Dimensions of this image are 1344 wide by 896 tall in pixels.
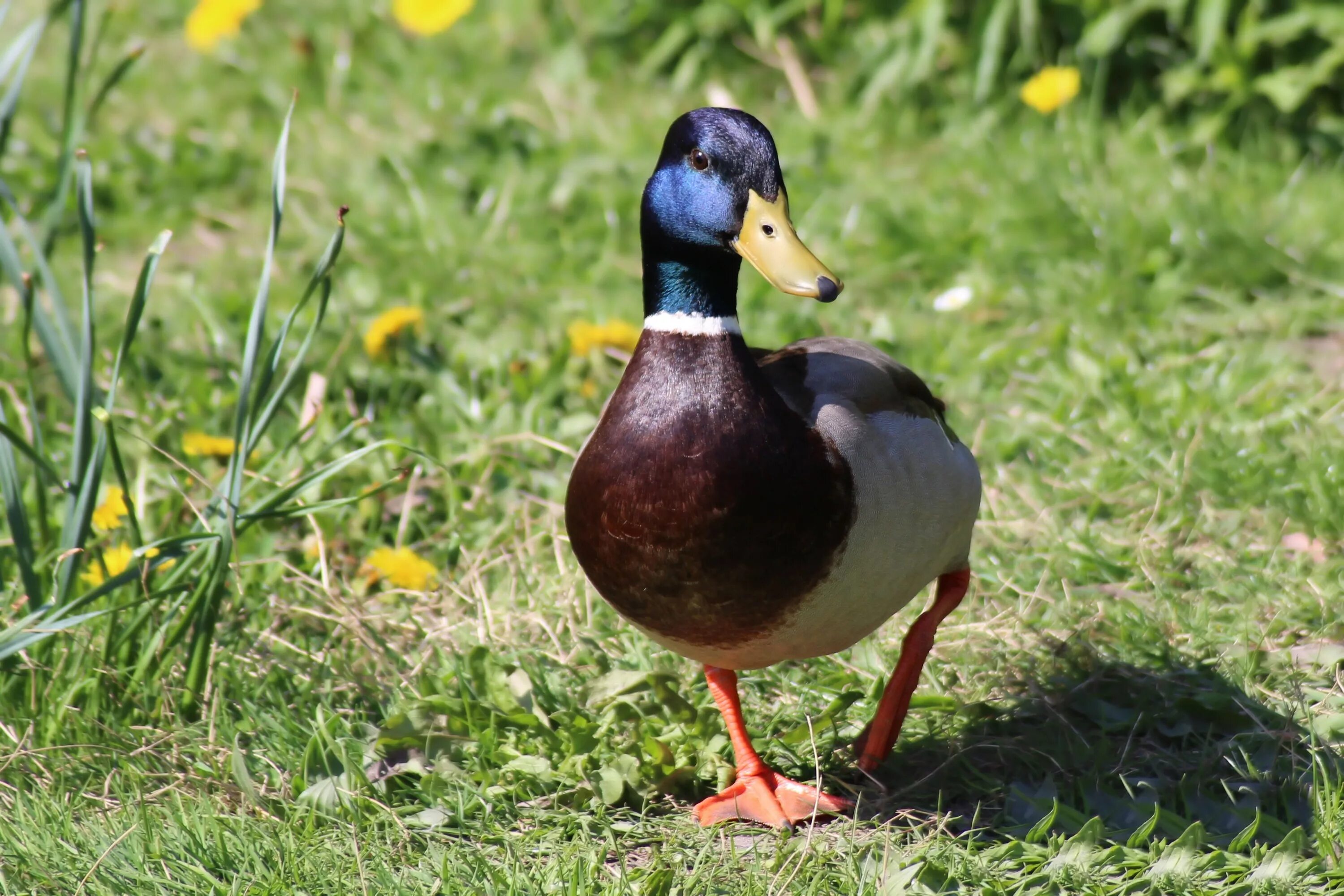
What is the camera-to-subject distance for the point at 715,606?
2.19m

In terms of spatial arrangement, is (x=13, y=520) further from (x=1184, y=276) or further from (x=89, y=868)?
(x=1184, y=276)

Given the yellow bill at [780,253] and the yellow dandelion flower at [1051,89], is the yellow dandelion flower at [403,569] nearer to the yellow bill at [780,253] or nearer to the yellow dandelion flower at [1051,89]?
the yellow bill at [780,253]

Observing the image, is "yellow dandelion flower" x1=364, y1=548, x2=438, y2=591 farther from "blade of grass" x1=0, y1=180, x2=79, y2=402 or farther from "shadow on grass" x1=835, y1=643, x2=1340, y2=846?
"shadow on grass" x1=835, y1=643, x2=1340, y2=846

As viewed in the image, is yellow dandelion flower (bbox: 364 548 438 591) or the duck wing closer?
the duck wing

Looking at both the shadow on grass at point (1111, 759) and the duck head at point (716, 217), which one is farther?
the shadow on grass at point (1111, 759)

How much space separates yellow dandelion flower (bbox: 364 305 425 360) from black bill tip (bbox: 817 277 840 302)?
1.94 meters

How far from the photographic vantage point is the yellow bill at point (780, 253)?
2.04 metres

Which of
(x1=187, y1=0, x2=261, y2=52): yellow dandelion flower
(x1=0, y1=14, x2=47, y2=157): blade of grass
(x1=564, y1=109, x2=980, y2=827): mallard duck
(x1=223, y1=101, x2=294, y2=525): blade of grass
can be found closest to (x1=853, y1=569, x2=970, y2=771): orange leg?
(x1=564, y1=109, x2=980, y2=827): mallard duck

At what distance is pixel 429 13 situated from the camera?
5.38 m

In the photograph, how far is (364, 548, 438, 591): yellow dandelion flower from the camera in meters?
3.05

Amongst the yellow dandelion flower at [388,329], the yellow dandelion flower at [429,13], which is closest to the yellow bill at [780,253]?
the yellow dandelion flower at [388,329]

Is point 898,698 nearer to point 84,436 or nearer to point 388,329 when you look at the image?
point 84,436

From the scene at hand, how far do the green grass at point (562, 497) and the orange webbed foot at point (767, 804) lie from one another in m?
0.03

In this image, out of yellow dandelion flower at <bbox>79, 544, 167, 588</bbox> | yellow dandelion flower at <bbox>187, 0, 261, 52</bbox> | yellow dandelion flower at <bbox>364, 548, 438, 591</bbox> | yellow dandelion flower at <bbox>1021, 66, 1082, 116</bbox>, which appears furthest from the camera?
yellow dandelion flower at <bbox>187, 0, 261, 52</bbox>
